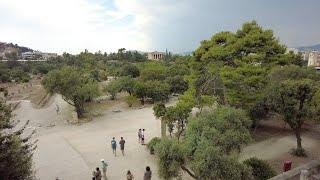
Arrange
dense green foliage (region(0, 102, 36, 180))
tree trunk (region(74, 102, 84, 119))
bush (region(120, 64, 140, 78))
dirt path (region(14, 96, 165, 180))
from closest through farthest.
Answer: dense green foliage (region(0, 102, 36, 180)) → dirt path (region(14, 96, 165, 180)) → tree trunk (region(74, 102, 84, 119)) → bush (region(120, 64, 140, 78))

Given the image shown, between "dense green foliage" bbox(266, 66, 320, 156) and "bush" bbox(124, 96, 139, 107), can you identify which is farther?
"bush" bbox(124, 96, 139, 107)

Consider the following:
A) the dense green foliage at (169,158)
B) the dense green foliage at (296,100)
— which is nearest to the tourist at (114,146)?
the dense green foliage at (169,158)

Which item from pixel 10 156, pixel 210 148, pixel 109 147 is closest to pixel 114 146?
pixel 109 147

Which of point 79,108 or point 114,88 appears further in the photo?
point 114,88

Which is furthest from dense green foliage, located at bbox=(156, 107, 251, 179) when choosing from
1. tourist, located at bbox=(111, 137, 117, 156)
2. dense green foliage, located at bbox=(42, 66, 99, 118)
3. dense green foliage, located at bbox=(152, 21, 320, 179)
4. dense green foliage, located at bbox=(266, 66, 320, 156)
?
dense green foliage, located at bbox=(42, 66, 99, 118)

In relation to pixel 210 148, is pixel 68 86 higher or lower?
higher

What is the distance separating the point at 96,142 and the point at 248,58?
12859 millimetres

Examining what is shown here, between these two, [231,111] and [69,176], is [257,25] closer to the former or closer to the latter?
[231,111]

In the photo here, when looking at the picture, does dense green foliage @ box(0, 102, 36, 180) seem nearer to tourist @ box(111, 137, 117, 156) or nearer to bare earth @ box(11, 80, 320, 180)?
bare earth @ box(11, 80, 320, 180)

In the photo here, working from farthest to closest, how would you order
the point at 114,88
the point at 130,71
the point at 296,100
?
1. the point at 130,71
2. the point at 114,88
3. the point at 296,100

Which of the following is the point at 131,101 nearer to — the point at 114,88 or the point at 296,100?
the point at 114,88

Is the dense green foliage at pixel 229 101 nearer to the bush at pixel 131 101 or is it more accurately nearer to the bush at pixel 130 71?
the bush at pixel 131 101

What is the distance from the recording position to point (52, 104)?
52.4 meters

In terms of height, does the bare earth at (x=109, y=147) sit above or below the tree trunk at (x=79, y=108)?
below
